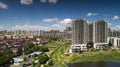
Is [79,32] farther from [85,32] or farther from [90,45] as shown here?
[90,45]

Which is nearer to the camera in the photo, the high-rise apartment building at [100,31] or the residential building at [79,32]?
the residential building at [79,32]

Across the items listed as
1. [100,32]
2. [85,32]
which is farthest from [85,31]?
[100,32]

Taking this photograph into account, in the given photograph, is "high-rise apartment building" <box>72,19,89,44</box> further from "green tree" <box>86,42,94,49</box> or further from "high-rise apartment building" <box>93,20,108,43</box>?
"high-rise apartment building" <box>93,20,108,43</box>

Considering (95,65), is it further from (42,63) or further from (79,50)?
(79,50)

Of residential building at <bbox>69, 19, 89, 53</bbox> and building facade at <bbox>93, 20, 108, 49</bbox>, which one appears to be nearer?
residential building at <bbox>69, 19, 89, 53</bbox>

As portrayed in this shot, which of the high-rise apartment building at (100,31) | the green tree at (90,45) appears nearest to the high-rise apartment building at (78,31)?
the green tree at (90,45)

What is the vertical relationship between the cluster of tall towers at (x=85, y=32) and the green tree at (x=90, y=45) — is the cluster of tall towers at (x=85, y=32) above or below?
above

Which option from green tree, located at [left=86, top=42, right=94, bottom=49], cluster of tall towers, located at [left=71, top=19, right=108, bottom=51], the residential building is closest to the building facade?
cluster of tall towers, located at [left=71, top=19, right=108, bottom=51]

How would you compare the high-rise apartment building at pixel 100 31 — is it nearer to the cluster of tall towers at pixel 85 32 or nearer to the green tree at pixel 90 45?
the cluster of tall towers at pixel 85 32

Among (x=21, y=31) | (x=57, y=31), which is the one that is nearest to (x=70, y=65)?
(x=57, y=31)

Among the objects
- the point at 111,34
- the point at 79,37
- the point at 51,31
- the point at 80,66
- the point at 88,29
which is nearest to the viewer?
the point at 80,66

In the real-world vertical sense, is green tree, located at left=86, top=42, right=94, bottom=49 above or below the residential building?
below
